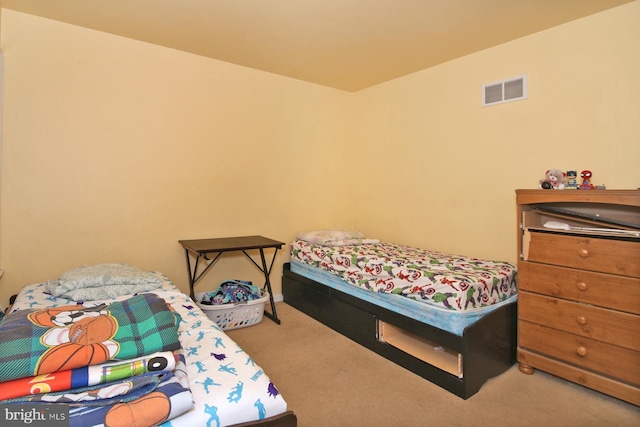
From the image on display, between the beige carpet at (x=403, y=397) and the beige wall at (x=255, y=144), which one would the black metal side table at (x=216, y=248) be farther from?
the beige carpet at (x=403, y=397)

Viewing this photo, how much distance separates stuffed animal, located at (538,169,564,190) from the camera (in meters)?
2.31

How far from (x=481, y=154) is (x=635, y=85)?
1.03m

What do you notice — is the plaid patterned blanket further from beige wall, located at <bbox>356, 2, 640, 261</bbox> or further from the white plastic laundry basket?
beige wall, located at <bbox>356, 2, 640, 261</bbox>

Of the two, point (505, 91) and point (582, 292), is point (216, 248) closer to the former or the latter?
point (582, 292)

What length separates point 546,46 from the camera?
8.39 feet

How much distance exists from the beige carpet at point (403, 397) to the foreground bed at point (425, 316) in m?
0.09

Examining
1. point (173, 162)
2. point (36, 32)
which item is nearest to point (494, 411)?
point (173, 162)

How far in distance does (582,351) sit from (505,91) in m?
1.92

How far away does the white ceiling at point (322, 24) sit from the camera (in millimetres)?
2250

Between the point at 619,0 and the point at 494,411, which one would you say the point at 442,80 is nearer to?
the point at 619,0

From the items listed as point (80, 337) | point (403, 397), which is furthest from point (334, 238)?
point (80, 337)

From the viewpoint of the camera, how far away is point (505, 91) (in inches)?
110

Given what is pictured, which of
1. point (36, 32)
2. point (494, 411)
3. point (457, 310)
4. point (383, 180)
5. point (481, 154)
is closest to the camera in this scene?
point (494, 411)

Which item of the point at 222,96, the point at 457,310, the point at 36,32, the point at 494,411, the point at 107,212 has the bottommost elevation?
the point at 494,411
